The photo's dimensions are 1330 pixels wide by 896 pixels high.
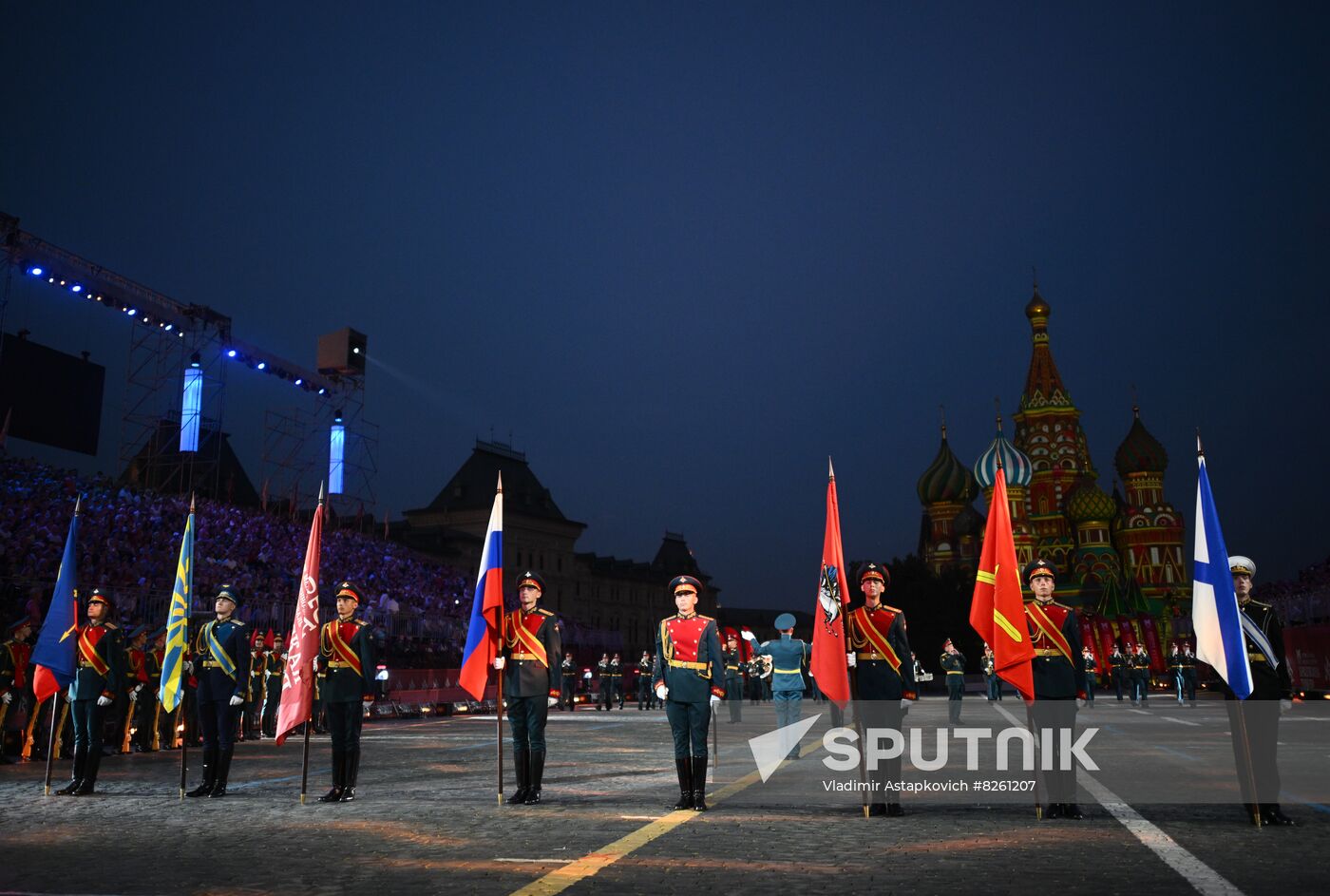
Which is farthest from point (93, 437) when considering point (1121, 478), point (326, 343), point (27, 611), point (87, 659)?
point (1121, 478)

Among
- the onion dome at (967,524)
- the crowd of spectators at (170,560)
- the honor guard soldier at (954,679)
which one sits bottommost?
the honor guard soldier at (954,679)

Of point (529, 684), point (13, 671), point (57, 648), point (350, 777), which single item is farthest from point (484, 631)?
point (13, 671)

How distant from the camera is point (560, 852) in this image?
7613mm

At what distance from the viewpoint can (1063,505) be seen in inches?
4316

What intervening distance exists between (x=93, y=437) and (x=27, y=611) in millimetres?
26811

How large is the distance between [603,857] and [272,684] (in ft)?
62.6

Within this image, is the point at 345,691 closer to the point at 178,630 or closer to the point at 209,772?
the point at 209,772

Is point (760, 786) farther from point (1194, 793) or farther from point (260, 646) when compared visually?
point (260, 646)

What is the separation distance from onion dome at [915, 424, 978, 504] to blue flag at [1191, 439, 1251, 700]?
10649 cm

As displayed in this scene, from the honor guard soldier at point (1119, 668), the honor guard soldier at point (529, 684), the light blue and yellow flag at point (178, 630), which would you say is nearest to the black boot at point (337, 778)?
the honor guard soldier at point (529, 684)

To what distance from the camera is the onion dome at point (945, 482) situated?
372 feet

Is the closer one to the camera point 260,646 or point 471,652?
point 471,652

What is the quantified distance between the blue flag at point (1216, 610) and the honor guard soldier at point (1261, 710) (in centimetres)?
15

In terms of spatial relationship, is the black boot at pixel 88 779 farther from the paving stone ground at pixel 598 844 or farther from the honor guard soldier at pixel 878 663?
the honor guard soldier at pixel 878 663
